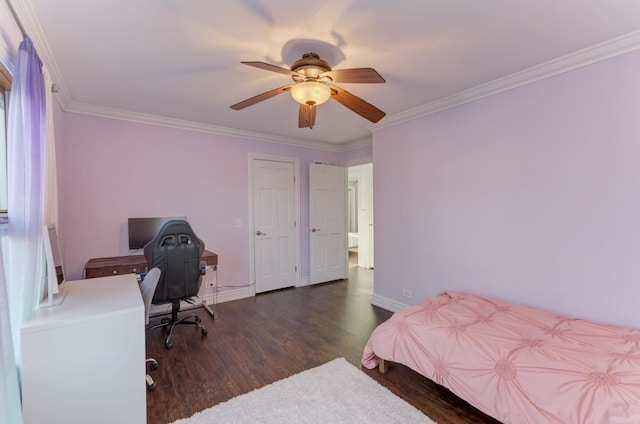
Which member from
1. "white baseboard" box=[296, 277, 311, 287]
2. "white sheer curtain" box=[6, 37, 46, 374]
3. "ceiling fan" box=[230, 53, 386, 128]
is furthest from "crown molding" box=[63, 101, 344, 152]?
"white baseboard" box=[296, 277, 311, 287]

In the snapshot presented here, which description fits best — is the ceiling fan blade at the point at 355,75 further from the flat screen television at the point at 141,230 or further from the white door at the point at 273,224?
the white door at the point at 273,224

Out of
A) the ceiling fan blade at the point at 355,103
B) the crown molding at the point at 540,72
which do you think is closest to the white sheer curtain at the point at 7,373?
the ceiling fan blade at the point at 355,103

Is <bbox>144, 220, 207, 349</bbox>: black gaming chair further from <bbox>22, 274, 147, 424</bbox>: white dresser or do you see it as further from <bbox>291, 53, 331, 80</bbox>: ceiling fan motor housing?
<bbox>291, 53, 331, 80</bbox>: ceiling fan motor housing

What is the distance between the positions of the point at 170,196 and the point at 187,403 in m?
2.54

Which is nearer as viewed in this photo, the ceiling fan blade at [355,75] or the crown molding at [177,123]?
the ceiling fan blade at [355,75]

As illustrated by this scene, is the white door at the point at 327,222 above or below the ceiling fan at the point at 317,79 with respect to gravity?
below

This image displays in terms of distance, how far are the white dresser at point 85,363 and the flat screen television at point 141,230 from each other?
69.6 inches

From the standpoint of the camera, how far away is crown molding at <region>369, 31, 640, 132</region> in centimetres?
207

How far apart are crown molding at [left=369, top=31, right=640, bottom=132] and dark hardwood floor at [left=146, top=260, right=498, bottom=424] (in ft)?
8.32

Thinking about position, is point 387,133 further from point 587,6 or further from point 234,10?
point 234,10

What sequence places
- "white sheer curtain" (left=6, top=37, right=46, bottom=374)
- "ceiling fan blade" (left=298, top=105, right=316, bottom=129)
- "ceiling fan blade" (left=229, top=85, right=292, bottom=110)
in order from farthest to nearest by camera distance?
"ceiling fan blade" (left=298, top=105, right=316, bottom=129)
"ceiling fan blade" (left=229, top=85, right=292, bottom=110)
"white sheer curtain" (left=6, top=37, right=46, bottom=374)

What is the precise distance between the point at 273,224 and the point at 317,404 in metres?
2.99

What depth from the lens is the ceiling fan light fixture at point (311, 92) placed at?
6.87ft

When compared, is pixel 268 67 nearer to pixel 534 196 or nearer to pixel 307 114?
pixel 307 114
